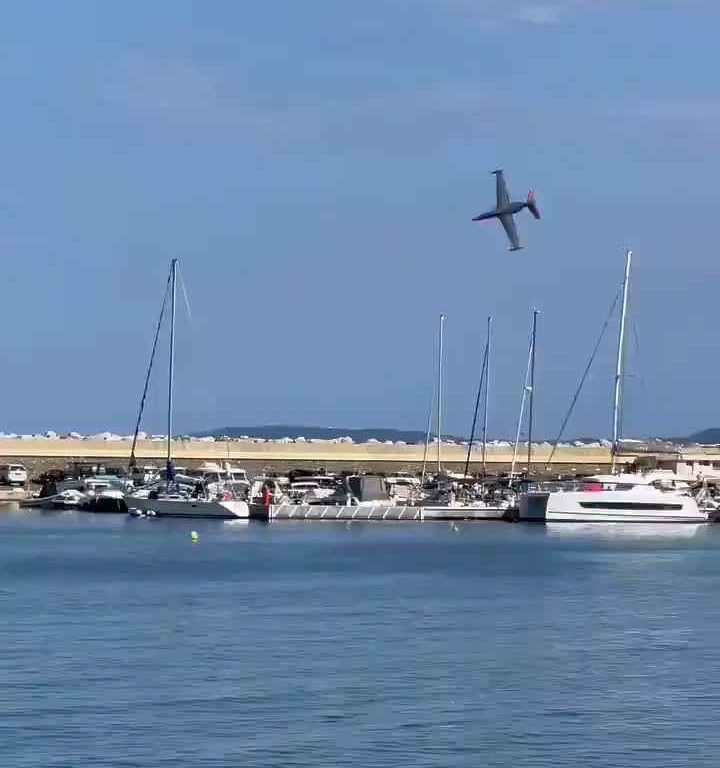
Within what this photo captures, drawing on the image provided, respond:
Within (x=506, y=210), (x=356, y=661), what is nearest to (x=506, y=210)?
(x=506, y=210)

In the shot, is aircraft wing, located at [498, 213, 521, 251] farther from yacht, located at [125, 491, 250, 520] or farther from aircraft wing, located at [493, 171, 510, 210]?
yacht, located at [125, 491, 250, 520]

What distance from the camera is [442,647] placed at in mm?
40938

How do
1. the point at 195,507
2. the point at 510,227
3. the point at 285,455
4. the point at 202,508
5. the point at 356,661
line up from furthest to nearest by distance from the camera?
the point at 285,455, the point at 202,508, the point at 195,507, the point at 510,227, the point at 356,661

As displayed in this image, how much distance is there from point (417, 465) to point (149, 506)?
41136 mm

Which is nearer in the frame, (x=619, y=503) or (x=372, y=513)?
(x=619, y=503)

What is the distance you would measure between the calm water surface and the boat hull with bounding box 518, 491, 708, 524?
19596mm

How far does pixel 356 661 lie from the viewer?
38031mm

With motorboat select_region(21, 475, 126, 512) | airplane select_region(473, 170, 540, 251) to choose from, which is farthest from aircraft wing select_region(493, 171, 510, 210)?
motorboat select_region(21, 475, 126, 512)

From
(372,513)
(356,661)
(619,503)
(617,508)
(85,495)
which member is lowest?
(356,661)

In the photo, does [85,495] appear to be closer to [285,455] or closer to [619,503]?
[285,455]

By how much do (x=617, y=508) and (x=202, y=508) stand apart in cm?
2093

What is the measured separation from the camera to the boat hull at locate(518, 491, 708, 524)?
90.8m

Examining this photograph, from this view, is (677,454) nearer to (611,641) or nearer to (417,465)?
(417,465)

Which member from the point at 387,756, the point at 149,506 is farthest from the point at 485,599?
the point at 149,506
